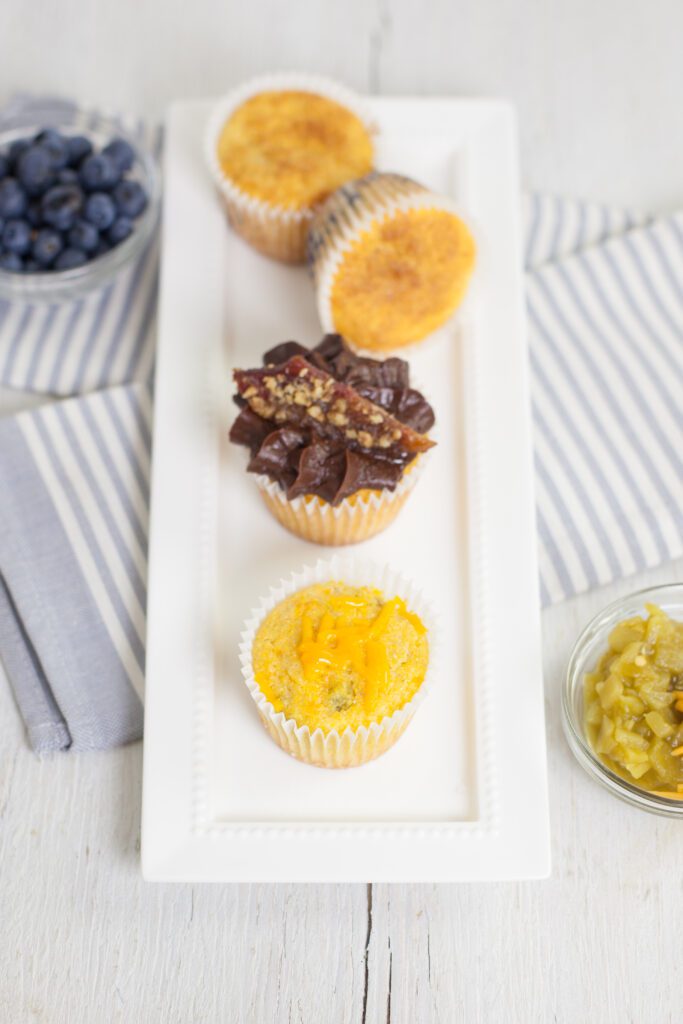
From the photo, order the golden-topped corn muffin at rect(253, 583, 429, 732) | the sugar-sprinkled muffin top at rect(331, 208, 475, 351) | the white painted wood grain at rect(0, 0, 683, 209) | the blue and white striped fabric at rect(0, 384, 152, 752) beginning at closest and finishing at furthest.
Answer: the golden-topped corn muffin at rect(253, 583, 429, 732)
the blue and white striped fabric at rect(0, 384, 152, 752)
the sugar-sprinkled muffin top at rect(331, 208, 475, 351)
the white painted wood grain at rect(0, 0, 683, 209)

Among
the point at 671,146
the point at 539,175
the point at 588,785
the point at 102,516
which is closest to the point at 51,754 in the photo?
the point at 102,516

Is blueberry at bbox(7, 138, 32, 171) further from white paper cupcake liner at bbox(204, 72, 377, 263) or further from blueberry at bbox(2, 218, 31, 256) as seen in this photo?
white paper cupcake liner at bbox(204, 72, 377, 263)

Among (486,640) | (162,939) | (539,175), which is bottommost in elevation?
(162,939)

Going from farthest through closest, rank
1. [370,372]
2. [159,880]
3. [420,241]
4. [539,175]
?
[539,175] < [420,241] < [370,372] < [159,880]

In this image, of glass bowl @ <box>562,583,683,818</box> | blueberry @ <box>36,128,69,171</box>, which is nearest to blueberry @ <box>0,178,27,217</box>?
blueberry @ <box>36,128,69,171</box>

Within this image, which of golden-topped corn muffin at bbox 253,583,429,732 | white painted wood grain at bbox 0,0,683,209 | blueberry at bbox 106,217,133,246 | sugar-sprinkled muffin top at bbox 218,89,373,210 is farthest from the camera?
white painted wood grain at bbox 0,0,683,209

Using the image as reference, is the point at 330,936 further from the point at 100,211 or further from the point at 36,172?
the point at 36,172

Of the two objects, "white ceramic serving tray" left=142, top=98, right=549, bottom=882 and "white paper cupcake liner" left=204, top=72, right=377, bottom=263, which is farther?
"white paper cupcake liner" left=204, top=72, right=377, bottom=263

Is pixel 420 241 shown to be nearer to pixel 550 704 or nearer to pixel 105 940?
pixel 550 704
